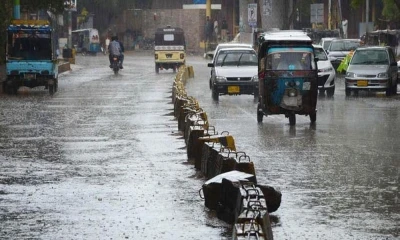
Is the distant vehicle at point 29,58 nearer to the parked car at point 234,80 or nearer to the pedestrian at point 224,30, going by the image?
the parked car at point 234,80

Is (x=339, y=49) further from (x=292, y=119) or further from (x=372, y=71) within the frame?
(x=292, y=119)

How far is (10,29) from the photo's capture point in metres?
39.4

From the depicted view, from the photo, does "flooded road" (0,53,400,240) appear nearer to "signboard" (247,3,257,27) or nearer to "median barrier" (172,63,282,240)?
"median barrier" (172,63,282,240)

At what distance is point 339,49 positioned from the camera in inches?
2110

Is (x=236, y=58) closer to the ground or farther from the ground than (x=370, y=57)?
farther from the ground

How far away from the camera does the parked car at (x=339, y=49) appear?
52594 millimetres

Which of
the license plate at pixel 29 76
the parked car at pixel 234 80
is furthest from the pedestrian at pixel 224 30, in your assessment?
the parked car at pixel 234 80

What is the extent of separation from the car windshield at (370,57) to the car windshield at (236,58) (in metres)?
3.93

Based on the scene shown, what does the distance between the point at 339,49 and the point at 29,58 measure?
61.2 feet

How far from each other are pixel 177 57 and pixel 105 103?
26.7 meters

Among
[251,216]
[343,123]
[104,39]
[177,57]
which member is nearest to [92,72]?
[177,57]

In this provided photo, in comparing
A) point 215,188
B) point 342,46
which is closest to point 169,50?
point 342,46

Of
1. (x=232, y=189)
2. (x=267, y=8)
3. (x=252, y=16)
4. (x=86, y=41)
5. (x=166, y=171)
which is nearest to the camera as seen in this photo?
(x=232, y=189)

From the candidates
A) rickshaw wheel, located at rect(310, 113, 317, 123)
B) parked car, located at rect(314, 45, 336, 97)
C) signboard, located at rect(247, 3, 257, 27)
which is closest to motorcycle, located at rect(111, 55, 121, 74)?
signboard, located at rect(247, 3, 257, 27)
